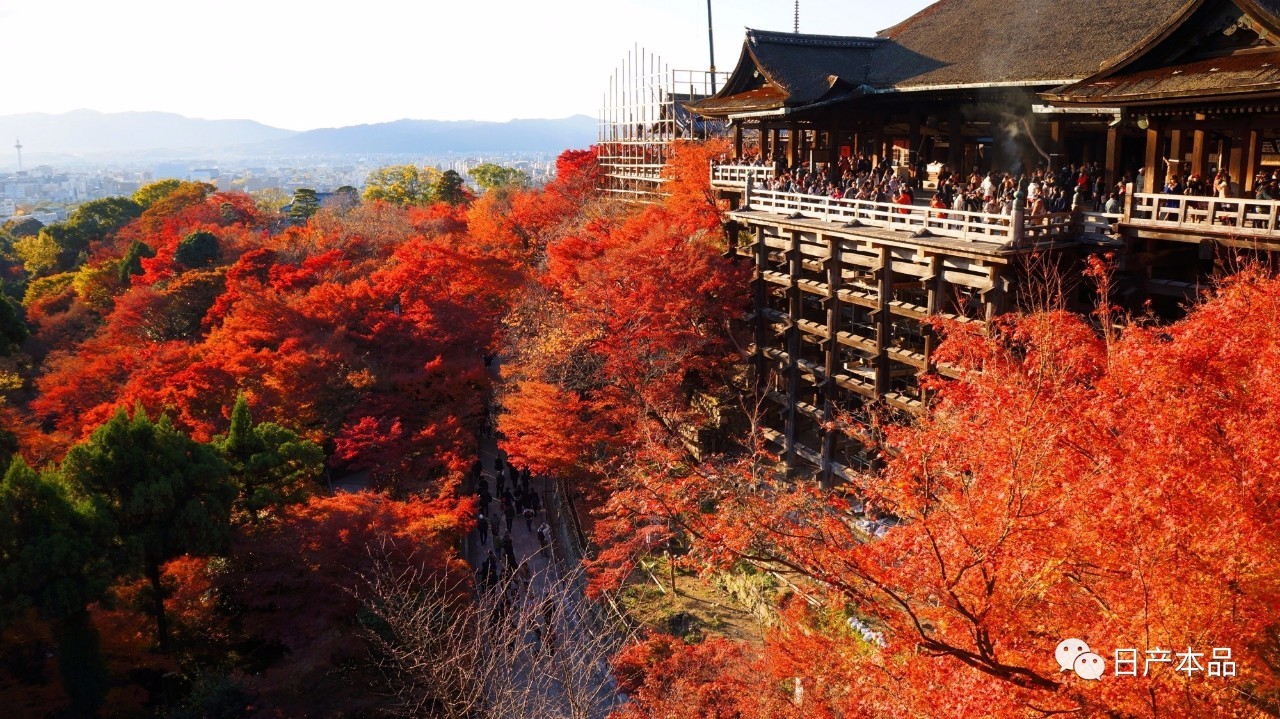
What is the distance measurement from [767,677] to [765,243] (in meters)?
12.8

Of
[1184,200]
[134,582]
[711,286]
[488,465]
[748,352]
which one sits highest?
[1184,200]

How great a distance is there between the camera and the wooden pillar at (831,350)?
67.5 ft

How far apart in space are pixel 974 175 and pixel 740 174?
831 centimetres

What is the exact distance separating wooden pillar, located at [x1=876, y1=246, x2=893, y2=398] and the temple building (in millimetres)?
48

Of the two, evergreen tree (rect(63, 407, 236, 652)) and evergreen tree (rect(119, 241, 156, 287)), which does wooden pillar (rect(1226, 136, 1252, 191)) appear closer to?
evergreen tree (rect(63, 407, 236, 652))

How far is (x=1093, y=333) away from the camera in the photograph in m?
14.7

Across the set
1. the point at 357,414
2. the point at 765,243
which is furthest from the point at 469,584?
the point at 765,243

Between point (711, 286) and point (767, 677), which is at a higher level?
point (711, 286)

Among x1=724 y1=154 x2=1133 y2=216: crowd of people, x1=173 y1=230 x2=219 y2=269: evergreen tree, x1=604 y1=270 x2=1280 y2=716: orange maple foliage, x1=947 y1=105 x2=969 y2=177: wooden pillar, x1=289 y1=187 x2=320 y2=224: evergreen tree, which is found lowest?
x1=604 y1=270 x2=1280 y2=716: orange maple foliage

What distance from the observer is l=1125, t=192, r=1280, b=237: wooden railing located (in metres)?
12.9

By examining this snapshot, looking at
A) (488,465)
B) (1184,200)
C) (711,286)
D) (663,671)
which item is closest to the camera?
(1184,200)

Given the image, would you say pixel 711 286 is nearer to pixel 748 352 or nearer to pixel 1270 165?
pixel 748 352

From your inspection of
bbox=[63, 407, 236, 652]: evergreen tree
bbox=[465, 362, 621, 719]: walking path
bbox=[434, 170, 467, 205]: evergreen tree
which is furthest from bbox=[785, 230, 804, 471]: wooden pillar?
bbox=[434, 170, 467, 205]: evergreen tree

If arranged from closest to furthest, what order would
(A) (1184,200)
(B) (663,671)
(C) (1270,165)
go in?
(A) (1184,200) → (B) (663,671) → (C) (1270,165)
